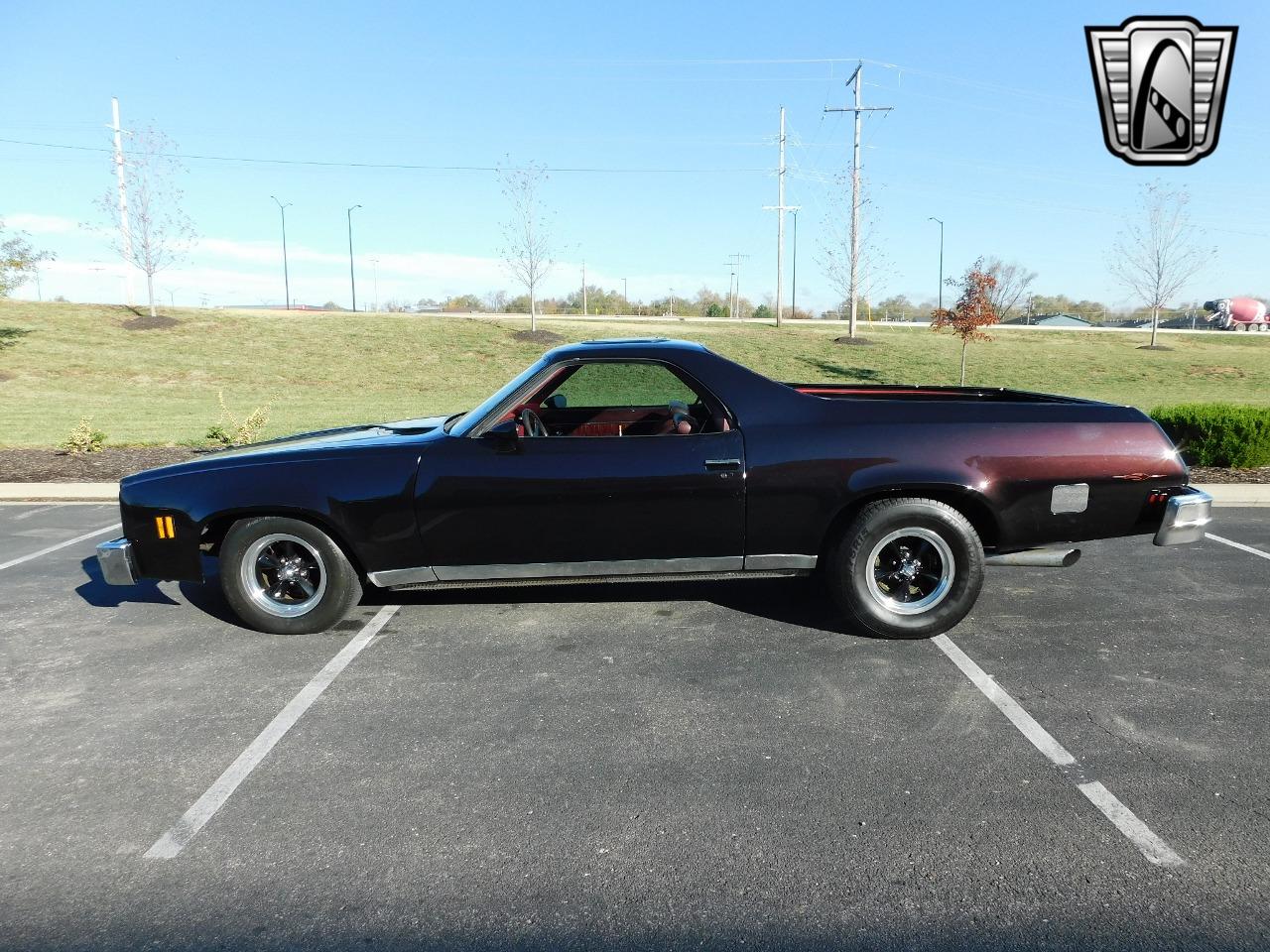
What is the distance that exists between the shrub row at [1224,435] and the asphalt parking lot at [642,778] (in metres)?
5.51

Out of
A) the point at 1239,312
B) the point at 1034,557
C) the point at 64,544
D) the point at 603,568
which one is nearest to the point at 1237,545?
the point at 1034,557

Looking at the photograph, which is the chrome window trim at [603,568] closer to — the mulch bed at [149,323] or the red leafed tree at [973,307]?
the red leafed tree at [973,307]

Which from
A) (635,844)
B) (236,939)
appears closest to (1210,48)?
(635,844)

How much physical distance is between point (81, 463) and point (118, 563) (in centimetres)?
740

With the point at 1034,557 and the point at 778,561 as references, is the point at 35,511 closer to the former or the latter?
the point at 778,561

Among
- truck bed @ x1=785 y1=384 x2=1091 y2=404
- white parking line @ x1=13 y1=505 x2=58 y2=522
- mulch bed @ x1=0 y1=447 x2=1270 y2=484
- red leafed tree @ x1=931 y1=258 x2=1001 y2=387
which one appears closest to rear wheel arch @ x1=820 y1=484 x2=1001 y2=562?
truck bed @ x1=785 y1=384 x2=1091 y2=404

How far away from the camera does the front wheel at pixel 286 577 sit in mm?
4664

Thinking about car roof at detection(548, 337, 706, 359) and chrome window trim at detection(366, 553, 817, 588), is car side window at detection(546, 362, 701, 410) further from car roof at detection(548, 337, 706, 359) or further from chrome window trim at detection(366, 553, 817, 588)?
chrome window trim at detection(366, 553, 817, 588)

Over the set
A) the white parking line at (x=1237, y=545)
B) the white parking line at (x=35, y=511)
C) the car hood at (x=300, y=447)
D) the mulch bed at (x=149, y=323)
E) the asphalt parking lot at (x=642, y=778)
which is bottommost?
the asphalt parking lot at (x=642, y=778)

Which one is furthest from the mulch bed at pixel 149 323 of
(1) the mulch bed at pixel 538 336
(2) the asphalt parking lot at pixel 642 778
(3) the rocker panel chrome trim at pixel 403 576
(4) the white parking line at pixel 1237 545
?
(4) the white parking line at pixel 1237 545

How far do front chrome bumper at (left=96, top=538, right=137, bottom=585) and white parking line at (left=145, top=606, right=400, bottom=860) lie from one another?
1294mm

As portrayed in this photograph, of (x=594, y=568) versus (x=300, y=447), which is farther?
(x=300, y=447)

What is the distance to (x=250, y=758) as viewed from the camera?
3441 millimetres

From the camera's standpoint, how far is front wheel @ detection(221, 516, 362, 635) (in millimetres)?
4664
